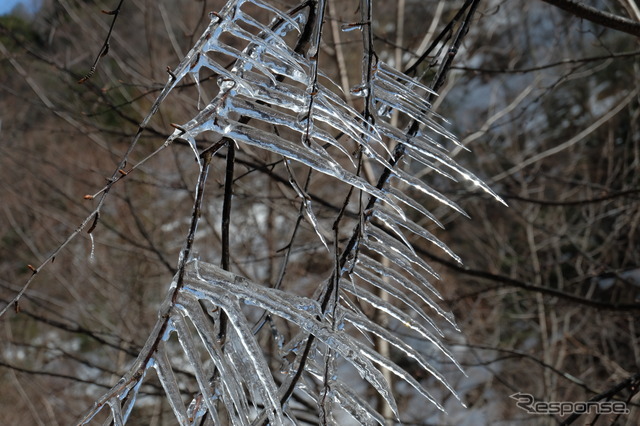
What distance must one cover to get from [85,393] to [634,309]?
363 inches

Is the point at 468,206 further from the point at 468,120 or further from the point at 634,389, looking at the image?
the point at 634,389

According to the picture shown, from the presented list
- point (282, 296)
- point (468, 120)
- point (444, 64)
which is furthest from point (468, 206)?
point (282, 296)

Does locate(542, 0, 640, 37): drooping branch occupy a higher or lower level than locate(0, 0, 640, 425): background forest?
lower

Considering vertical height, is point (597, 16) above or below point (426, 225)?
below

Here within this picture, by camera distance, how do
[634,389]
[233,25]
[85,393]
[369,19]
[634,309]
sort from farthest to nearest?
[85,393] → [634,309] → [634,389] → [369,19] → [233,25]

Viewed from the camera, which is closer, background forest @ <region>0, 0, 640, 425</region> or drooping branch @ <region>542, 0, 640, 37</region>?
drooping branch @ <region>542, 0, 640, 37</region>

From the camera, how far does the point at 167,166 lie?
10.8m

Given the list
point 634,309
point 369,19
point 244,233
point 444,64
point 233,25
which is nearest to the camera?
point 233,25

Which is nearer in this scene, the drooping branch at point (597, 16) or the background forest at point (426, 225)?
the drooping branch at point (597, 16)

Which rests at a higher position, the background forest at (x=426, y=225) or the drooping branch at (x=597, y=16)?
the background forest at (x=426, y=225)

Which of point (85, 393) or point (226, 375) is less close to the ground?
point (85, 393)

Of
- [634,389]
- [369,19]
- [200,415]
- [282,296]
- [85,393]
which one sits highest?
[85,393]

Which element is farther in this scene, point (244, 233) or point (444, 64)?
point (244, 233)

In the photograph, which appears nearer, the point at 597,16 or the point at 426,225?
the point at 597,16
